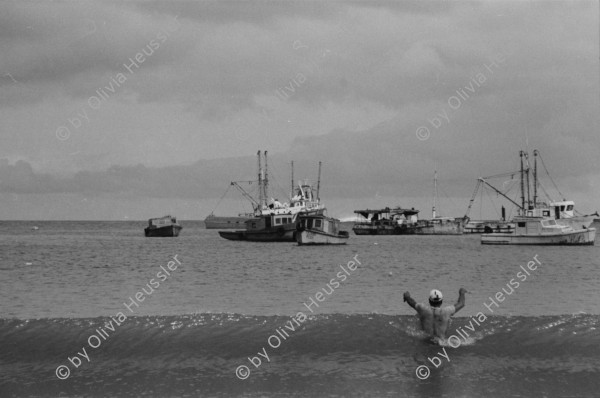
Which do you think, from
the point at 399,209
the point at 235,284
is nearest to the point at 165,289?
the point at 235,284

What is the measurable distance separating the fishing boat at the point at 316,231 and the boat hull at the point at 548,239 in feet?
65.6

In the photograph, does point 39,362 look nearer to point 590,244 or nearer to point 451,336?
point 451,336

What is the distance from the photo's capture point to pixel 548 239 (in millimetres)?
69500

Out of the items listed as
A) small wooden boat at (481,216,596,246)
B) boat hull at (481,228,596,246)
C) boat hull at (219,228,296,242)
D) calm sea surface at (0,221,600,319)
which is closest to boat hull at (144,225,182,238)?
boat hull at (219,228,296,242)

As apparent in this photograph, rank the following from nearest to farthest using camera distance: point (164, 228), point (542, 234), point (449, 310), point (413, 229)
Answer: point (449, 310) < point (542, 234) < point (164, 228) < point (413, 229)

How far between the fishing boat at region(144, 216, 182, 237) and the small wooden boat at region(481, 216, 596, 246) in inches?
2313

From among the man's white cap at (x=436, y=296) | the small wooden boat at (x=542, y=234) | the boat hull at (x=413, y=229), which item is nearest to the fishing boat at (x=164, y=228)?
the boat hull at (x=413, y=229)

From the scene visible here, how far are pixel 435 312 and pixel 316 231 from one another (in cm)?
5535

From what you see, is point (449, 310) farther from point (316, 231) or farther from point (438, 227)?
point (438, 227)

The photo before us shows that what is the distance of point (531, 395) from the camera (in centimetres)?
1138

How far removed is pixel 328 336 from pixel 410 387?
12.6 ft

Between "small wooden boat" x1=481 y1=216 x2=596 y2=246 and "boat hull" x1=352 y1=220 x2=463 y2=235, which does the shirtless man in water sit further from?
"boat hull" x1=352 y1=220 x2=463 y2=235

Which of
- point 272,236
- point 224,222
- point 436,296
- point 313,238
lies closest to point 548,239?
point 313,238

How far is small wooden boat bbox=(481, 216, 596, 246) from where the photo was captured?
69.6 metres
